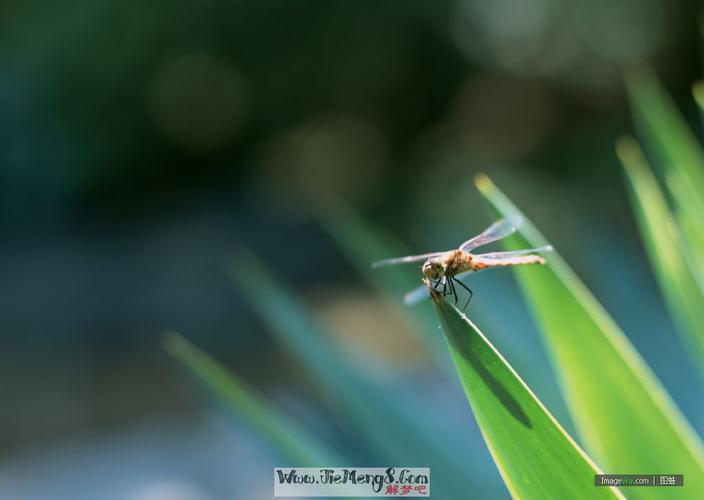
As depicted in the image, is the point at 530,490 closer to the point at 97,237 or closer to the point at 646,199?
the point at 646,199

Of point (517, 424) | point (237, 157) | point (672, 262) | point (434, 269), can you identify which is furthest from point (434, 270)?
point (237, 157)

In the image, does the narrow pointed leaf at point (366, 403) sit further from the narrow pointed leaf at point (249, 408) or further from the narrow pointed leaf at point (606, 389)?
the narrow pointed leaf at point (606, 389)

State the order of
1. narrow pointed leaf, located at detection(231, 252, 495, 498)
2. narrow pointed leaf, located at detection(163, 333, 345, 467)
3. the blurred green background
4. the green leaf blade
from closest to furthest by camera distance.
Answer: the green leaf blade
narrow pointed leaf, located at detection(163, 333, 345, 467)
narrow pointed leaf, located at detection(231, 252, 495, 498)
the blurred green background

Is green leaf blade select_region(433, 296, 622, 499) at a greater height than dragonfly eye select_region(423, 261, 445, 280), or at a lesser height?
lesser

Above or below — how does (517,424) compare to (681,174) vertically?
below

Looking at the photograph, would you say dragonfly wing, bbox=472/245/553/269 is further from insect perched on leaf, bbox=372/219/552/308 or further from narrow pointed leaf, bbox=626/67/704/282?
narrow pointed leaf, bbox=626/67/704/282
